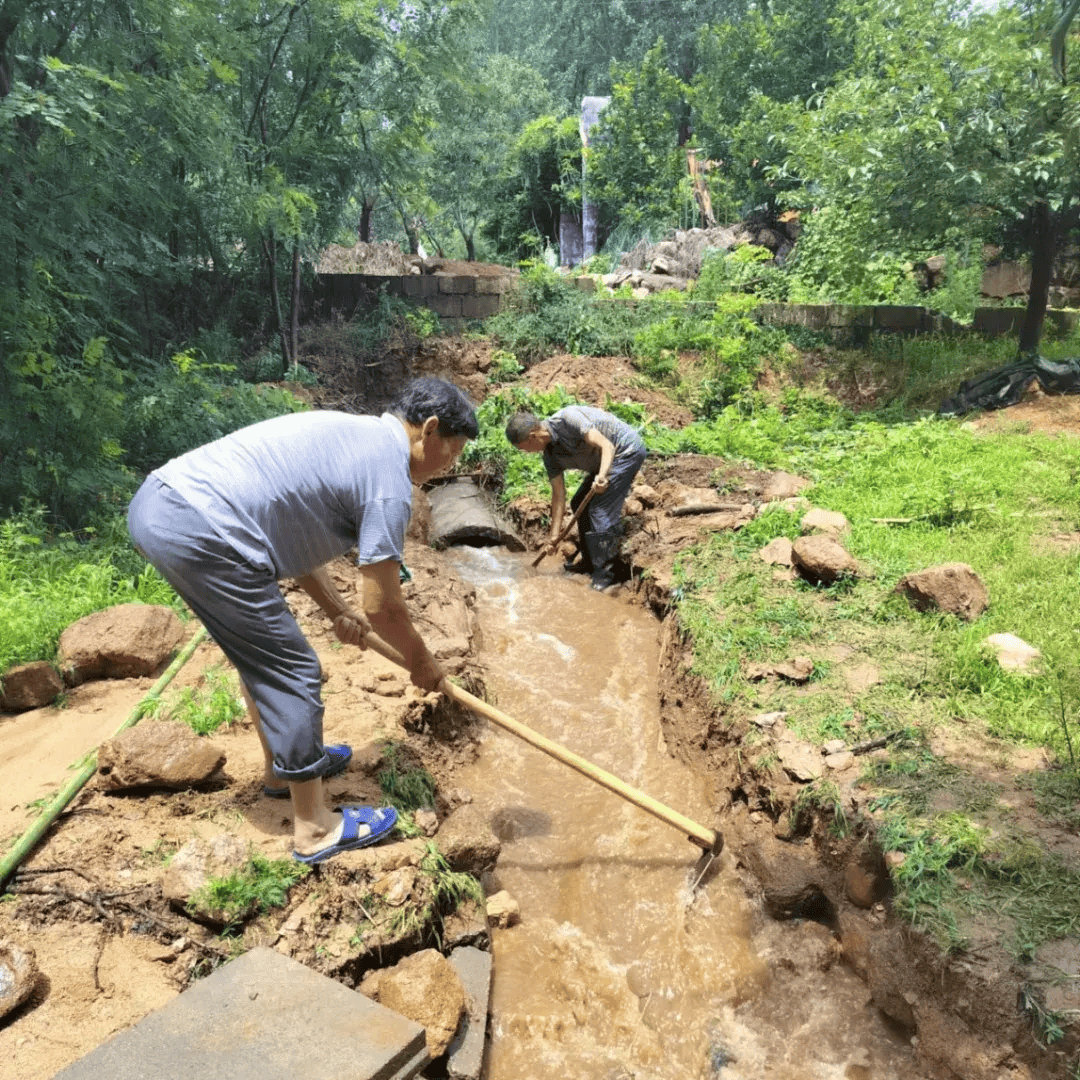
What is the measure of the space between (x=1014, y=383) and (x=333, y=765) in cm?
834

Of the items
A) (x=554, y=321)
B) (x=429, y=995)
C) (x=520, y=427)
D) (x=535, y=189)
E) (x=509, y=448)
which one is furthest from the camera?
(x=535, y=189)

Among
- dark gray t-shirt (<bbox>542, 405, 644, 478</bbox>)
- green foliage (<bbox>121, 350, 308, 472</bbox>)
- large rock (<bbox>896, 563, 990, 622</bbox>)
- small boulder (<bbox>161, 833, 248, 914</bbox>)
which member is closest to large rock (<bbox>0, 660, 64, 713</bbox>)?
small boulder (<bbox>161, 833, 248, 914</bbox>)

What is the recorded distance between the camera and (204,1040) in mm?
2018

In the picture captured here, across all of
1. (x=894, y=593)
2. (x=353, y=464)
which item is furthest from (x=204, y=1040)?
(x=894, y=593)

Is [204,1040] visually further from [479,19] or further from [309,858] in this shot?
[479,19]

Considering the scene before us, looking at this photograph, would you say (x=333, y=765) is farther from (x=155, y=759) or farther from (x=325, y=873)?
(x=155, y=759)

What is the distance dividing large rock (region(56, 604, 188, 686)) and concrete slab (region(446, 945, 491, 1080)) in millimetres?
2215

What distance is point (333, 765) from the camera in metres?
3.28

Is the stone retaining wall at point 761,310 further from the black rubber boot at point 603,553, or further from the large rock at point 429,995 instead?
the large rock at point 429,995

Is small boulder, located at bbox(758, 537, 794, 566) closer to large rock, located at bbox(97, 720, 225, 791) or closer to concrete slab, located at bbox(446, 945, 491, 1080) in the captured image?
concrete slab, located at bbox(446, 945, 491, 1080)

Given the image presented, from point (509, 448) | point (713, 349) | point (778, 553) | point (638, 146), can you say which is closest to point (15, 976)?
point (778, 553)

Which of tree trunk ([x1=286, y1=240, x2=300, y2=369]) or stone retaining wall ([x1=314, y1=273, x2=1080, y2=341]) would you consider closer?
tree trunk ([x1=286, y1=240, x2=300, y2=369])

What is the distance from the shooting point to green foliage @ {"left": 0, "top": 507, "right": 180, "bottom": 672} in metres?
3.96

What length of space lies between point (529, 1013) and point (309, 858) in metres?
1.01
